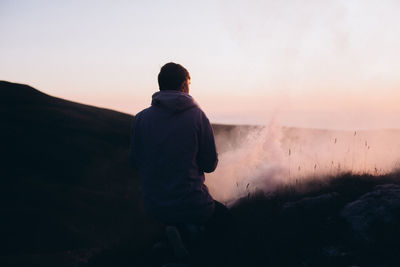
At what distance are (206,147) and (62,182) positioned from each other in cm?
2895

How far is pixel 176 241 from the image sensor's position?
5.16 m

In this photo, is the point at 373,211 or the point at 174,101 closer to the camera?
the point at 174,101

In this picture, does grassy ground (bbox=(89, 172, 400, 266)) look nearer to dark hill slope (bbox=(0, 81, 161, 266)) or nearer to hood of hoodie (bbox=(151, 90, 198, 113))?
hood of hoodie (bbox=(151, 90, 198, 113))

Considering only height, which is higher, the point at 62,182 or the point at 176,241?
the point at 176,241

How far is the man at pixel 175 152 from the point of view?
4328mm

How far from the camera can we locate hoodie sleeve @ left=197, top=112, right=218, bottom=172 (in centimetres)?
444

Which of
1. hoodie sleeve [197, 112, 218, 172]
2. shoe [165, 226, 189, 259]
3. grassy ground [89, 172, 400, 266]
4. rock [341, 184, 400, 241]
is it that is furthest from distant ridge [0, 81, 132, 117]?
hoodie sleeve [197, 112, 218, 172]

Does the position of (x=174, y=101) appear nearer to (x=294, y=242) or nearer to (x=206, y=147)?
(x=206, y=147)

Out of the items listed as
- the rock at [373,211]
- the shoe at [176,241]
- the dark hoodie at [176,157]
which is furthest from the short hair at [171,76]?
the rock at [373,211]

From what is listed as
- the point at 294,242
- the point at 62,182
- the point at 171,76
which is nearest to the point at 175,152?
the point at 171,76

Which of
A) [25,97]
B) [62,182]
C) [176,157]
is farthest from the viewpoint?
[25,97]

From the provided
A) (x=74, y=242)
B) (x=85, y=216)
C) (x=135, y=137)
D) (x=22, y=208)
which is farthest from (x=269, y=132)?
(x=22, y=208)

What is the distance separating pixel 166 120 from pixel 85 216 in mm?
20837

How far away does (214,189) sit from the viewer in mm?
15680
